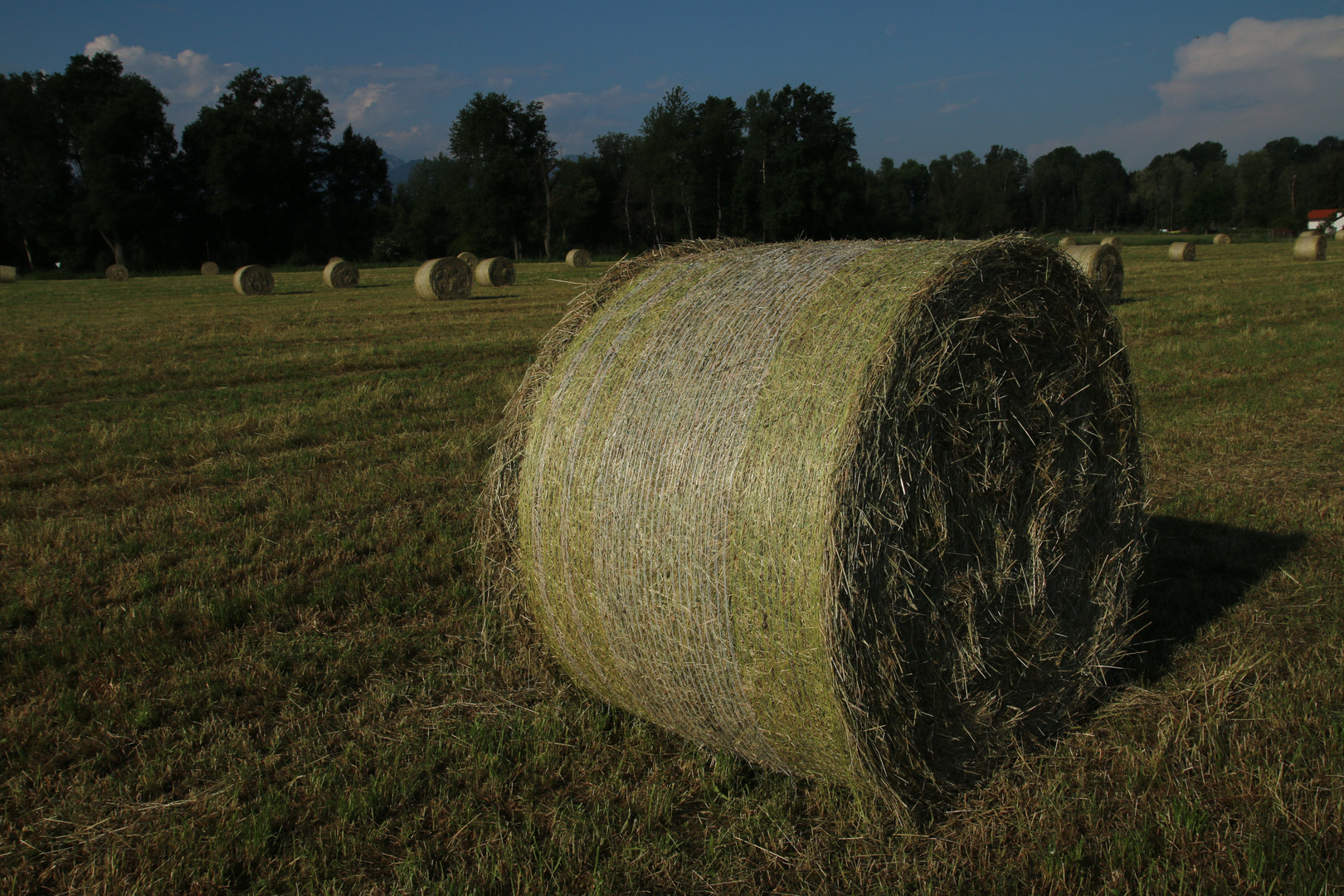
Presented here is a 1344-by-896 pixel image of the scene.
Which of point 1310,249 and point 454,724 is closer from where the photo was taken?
point 454,724

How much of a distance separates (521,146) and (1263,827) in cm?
7271

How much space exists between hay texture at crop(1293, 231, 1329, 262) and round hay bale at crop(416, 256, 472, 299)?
29.0m

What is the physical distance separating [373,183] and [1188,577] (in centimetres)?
6921

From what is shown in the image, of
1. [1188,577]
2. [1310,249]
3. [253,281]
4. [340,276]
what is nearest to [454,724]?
[1188,577]

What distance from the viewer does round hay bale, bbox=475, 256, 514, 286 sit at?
27875 mm

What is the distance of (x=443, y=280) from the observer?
22.9 m

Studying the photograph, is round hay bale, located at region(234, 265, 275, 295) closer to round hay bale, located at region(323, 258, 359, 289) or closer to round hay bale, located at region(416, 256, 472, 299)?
round hay bale, located at region(323, 258, 359, 289)

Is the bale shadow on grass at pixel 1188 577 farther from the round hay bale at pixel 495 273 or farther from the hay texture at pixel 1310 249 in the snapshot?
the hay texture at pixel 1310 249

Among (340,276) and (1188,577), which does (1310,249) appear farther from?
(340,276)

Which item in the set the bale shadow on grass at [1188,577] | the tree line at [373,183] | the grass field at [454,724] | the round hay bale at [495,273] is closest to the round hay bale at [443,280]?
the round hay bale at [495,273]

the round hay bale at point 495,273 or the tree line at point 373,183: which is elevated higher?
the tree line at point 373,183

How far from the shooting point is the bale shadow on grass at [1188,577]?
4109 mm

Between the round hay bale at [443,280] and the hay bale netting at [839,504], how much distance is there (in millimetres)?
19891

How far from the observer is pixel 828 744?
9.44ft
